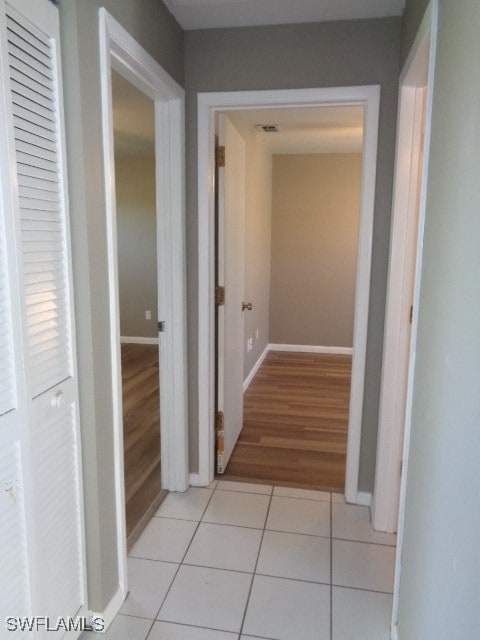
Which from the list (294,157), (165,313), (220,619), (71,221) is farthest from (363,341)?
(294,157)

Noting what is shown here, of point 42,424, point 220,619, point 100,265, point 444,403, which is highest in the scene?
point 100,265

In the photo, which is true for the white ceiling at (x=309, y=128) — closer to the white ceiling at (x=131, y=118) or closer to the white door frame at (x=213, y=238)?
the white ceiling at (x=131, y=118)

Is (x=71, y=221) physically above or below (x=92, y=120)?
below

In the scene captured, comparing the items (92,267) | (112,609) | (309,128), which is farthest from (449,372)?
(309,128)

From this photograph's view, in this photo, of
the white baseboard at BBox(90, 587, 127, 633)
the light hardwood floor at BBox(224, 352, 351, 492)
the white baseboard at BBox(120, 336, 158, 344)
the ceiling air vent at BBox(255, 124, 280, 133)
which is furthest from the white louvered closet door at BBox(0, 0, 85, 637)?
the white baseboard at BBox(120, 336, 158, 344)

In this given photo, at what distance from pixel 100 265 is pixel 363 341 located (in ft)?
4.49

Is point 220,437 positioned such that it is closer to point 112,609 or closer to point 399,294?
point 112,609

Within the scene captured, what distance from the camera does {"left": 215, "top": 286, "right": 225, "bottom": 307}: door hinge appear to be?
2.57 metres

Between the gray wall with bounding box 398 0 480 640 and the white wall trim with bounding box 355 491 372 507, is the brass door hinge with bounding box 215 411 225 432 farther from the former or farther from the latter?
the gray wall with bounding box 398 0 480 640

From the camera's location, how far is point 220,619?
1.69 meters

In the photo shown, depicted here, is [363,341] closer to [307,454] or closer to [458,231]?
[307,454]

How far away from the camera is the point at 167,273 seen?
92.9 inches

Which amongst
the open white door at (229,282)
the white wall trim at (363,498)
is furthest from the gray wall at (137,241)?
the white wall trim at (363,498)

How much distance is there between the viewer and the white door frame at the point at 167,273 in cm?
170
